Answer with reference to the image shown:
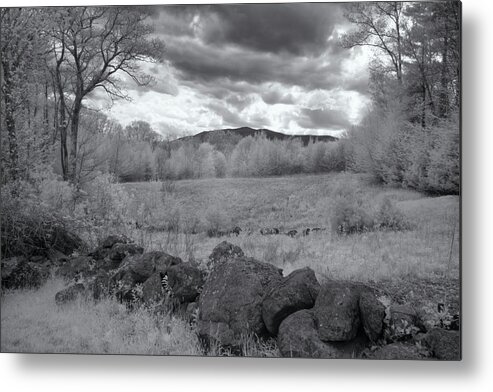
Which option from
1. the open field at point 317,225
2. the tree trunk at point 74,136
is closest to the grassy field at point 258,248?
the open field at point 317,225

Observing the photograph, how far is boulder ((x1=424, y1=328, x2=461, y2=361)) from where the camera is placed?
12.1ft

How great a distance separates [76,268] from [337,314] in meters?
2.34

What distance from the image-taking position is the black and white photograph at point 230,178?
12.6 ft

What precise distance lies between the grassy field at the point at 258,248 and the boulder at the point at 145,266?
0.09 m

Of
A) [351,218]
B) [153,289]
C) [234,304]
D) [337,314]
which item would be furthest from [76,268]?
[351,218]

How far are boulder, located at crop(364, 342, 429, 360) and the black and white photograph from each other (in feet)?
0.06

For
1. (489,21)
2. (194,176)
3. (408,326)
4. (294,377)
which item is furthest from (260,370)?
(489,21)

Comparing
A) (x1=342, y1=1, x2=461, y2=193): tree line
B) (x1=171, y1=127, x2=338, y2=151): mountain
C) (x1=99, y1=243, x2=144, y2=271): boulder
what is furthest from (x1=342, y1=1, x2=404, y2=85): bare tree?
(x1=99, y1=243, x2=144, y2=271): boulder

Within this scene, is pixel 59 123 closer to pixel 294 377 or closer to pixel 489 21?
pixel 294 377

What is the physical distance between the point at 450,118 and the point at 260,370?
8.39ft

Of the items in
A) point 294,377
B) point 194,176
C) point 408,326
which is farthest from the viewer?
point 194,176

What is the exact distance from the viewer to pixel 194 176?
4.24m

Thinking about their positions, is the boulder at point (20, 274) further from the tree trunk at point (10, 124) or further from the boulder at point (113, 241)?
the tree trunk at point (10, 124)

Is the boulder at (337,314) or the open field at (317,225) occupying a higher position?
the open field at (317,225)
